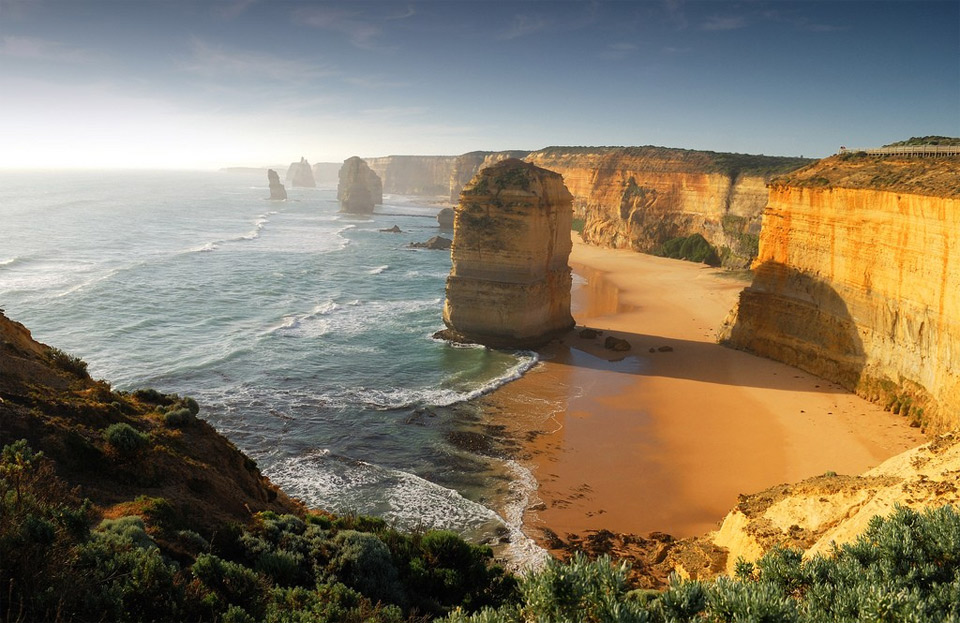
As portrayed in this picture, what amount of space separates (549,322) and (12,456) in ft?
95.6

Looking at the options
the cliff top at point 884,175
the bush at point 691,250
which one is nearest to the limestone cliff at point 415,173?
the bush at point 691,250

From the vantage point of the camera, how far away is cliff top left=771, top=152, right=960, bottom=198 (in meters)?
22.1

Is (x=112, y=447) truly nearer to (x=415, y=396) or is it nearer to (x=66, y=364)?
(x=66, y=364)

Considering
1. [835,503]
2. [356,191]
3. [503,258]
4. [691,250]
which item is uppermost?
[356,191]

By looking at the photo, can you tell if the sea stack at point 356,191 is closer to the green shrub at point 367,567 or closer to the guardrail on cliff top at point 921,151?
the guardrail on cliff top at point 921,151

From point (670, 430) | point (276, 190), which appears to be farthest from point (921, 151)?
point (276, 190)

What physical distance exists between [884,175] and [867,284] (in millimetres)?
4873

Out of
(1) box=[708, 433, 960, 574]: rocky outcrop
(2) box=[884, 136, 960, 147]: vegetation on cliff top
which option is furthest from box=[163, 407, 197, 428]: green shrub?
(2) box=[884, 136, 960, 147]: vegetation on cliff top

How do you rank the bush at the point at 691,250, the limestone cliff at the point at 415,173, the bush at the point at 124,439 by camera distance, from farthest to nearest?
1. the limestone cliff at the point at 415,173
2. the bush at the point at 691,250
3. the bush at the point at 124,439

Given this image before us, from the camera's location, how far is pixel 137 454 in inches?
458

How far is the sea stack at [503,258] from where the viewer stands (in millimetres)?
33219

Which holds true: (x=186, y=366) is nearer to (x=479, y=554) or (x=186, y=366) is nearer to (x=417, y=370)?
(x=417, y=370)

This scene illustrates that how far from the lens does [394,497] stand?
61.4ft

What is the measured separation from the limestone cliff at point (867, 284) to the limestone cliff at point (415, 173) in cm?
14375
